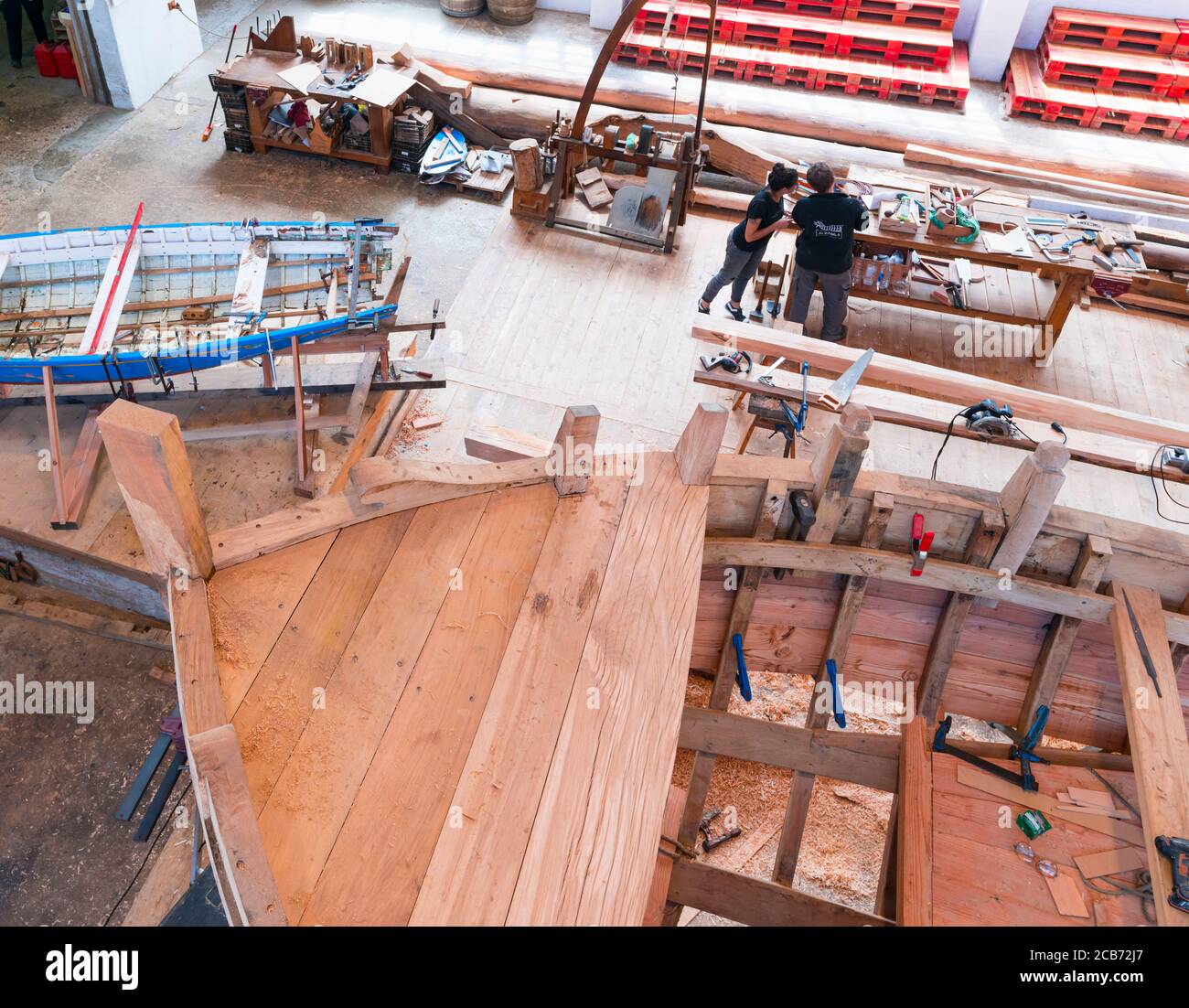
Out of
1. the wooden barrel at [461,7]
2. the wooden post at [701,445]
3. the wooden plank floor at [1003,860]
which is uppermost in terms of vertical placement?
the wooden barrel at [461,7]

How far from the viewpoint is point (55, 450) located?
22.9 feet

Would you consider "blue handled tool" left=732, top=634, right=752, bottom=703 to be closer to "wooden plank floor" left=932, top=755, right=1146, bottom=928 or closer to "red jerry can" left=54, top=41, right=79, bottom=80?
"wooden plank floor" left=932, top=755, right=1146, bottom=928

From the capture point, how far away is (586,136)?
9766 mm

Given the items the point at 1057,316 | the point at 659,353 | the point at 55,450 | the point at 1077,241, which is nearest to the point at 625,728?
the point at 55,450

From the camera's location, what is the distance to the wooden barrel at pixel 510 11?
1345 cm

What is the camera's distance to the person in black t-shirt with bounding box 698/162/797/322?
317 inches

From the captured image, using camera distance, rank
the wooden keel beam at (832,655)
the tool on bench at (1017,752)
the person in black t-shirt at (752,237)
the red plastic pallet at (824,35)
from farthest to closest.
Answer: the red plastic pallet at (824,35), the person in black t-shirt at (752,237), the tool on bench at (1017,752), the wooden keel beam at (832,655)

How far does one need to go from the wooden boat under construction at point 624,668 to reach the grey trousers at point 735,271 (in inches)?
160

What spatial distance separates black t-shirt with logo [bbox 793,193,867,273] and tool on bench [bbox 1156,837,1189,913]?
5.51m

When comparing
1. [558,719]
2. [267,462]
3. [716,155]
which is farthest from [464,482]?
[716,155]

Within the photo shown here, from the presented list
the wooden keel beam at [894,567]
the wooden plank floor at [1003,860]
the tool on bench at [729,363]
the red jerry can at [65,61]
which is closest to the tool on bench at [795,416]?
the tool on bench at [729,363]

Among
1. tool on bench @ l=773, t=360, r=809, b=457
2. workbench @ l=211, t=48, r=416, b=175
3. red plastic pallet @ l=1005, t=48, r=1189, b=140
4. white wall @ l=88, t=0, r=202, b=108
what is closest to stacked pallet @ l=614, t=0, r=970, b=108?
red plastic pallet @ l=1005, t=48, r=1189, b=140

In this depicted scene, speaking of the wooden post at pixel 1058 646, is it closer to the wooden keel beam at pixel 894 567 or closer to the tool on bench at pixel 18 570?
the wooden keel beam at pixel 894 567

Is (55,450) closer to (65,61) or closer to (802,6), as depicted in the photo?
(65,61)
